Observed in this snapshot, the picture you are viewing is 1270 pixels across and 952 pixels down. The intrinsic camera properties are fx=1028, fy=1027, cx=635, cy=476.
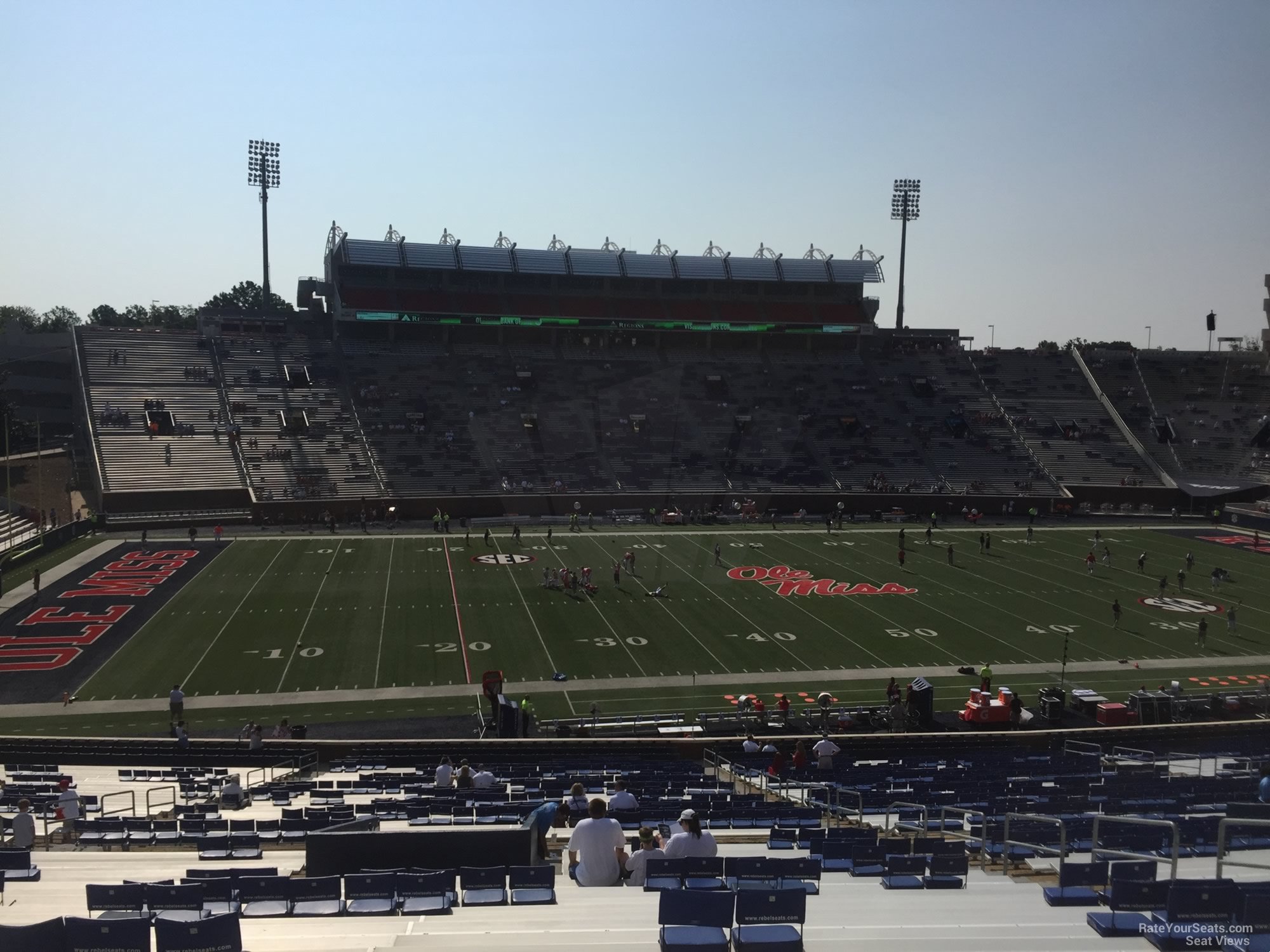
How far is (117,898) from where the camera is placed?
8281 millimetres

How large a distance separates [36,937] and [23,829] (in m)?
7.71

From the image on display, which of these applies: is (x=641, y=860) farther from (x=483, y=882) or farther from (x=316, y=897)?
(x=316, y=897)

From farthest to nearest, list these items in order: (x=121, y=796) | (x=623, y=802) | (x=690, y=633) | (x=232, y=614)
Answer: (x=232, y=614) < (x=690, y=633) < (x=121, y=796) < (x=623, y=802)

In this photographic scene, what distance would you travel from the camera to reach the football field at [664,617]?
29.0 metres

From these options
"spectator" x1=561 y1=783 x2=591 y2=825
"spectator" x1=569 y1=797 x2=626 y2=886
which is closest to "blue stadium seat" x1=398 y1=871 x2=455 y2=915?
"spectator" x1=569 y1=797 x2=626 y2=886

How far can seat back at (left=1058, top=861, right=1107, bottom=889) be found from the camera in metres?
8.88

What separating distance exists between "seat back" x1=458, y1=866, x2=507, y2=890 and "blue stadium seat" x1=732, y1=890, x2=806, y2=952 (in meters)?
2.68

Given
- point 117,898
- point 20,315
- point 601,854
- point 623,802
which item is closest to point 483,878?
point 601,854

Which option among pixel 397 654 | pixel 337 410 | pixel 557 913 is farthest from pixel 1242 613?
pixel 337 410

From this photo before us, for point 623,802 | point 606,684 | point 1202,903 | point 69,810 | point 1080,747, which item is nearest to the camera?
point 1202,903

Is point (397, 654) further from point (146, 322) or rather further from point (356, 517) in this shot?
point (146, 322)

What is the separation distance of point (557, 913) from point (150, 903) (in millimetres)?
3286

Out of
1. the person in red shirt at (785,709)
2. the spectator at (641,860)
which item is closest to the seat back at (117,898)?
the spectator at (641,860)

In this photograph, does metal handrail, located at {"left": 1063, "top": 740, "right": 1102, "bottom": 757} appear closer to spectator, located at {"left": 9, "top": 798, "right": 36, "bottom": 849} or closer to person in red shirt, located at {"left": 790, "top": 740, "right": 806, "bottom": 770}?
person in red shirt, located at {"left": 790, "top": 740, "right": 806, "bottom": 770}
